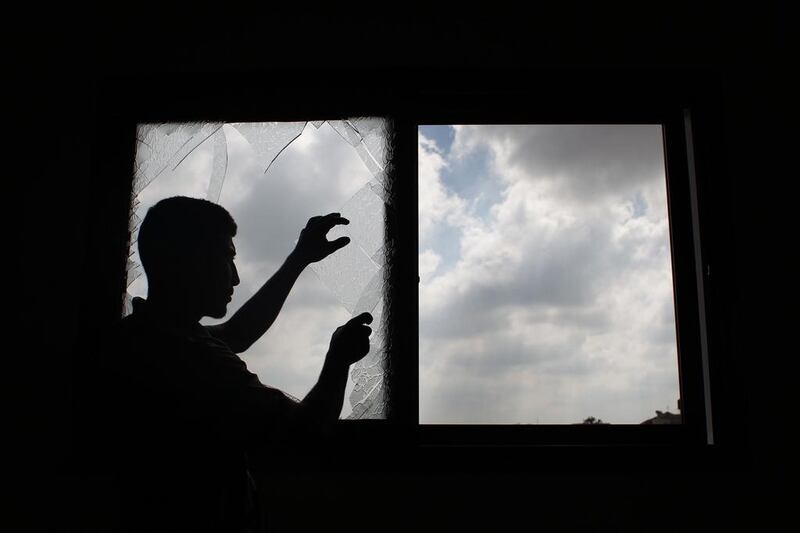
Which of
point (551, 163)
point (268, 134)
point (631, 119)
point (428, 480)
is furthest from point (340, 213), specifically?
point (631, 119)

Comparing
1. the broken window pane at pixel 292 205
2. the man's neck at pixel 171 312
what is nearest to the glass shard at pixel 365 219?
the broken window pane at pixel 292 205

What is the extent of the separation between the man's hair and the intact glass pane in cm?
51

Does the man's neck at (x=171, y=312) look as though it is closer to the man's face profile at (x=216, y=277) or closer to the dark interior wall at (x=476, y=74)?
the man's face profile at (x=216, y=277)

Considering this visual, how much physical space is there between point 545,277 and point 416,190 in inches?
15.1

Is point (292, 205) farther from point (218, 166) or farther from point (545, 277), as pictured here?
point (545, 277)

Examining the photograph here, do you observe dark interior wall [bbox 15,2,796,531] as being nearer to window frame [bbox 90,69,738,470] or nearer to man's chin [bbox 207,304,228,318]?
window frame [bbox 90,69,738,470]

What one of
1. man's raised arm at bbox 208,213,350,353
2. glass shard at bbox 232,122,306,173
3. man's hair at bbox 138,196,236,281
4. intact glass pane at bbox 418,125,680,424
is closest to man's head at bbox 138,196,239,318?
man's hair at bbox 138,196,236,281

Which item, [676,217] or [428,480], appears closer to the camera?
A: [428,480]

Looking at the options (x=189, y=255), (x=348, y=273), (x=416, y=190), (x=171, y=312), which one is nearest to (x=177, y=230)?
(x=189, y=255)

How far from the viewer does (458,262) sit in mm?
1414

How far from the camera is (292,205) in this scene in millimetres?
1409

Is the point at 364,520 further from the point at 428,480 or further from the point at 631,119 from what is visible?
the point at 631,119

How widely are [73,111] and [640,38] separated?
148cm

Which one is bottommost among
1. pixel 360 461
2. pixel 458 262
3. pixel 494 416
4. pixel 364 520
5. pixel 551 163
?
pixel 364 520
